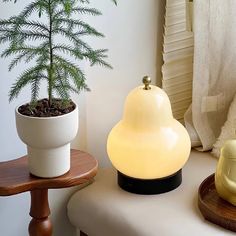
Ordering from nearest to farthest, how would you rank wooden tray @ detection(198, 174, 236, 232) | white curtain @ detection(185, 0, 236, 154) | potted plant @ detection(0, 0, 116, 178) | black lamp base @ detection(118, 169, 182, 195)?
potted plant @ detection(0, 0, 116, 178) < wooden tray @ detection(198, 174, 236, 232) < black lamp base @ detection(118, 169, 182, 195) < white curtain @ detection(185, 0, 236, 154)

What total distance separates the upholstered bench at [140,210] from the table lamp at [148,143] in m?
0.04

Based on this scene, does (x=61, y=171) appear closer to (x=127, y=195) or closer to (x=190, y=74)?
(x=127, y=195)

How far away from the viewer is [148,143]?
1186 millimetres

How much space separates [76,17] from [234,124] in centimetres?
52

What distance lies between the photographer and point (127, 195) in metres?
1.25

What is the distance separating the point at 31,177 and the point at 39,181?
0.03 meters

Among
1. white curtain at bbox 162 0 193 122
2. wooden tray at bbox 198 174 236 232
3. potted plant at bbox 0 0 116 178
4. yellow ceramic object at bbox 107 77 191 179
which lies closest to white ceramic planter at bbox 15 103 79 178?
potted plant at bbox 0 0 116 178

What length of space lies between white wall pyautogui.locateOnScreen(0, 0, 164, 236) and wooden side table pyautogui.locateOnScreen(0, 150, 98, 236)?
0.14m

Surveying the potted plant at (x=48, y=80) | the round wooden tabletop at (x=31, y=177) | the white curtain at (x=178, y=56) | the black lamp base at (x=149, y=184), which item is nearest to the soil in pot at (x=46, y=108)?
the potted plant at (x=48, y=80)

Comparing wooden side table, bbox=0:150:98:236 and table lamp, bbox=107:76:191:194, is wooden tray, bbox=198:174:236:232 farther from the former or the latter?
wooden side table, bbox=0:150:98:236

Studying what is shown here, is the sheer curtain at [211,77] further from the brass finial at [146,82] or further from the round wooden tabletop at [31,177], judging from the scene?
the round wooden tabletop at [31,177]

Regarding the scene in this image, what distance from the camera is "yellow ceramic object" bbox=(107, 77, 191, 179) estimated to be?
1.18 m

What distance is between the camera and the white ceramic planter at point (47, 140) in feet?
3.25

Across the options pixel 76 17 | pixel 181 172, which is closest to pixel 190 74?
pixel 181 172
